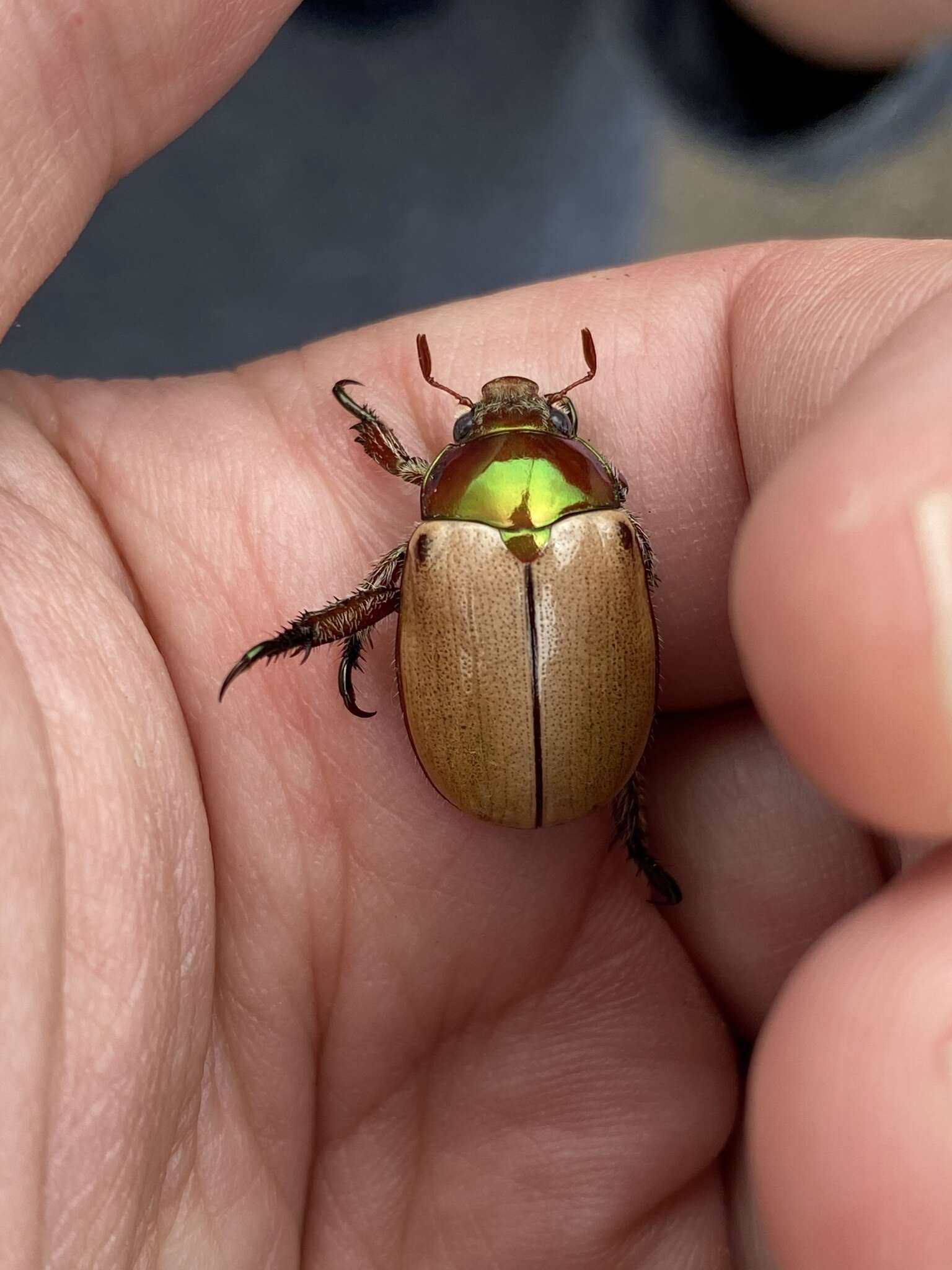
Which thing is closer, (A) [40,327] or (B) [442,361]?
(B) [442,361]

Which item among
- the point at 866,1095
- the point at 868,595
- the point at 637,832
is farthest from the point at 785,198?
the point at 866,1095

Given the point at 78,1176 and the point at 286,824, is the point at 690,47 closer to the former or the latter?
the point at 286,824

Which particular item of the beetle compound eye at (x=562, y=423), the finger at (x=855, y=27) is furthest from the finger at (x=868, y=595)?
the finger at (x=855, y=27)

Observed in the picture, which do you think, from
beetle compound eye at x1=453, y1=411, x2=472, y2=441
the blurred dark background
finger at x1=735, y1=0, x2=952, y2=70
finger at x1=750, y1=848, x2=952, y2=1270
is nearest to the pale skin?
finger at x1=750, y1=848, x2=952, y2=1270

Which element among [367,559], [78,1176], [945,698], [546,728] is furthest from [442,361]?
[78,1176]

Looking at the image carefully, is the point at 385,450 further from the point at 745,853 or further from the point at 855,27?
the point at 855,27

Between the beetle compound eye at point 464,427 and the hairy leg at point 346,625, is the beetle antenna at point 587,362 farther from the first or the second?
the hairy leg at point 346,625

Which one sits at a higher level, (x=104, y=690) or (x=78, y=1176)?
(x=104, y=690)
